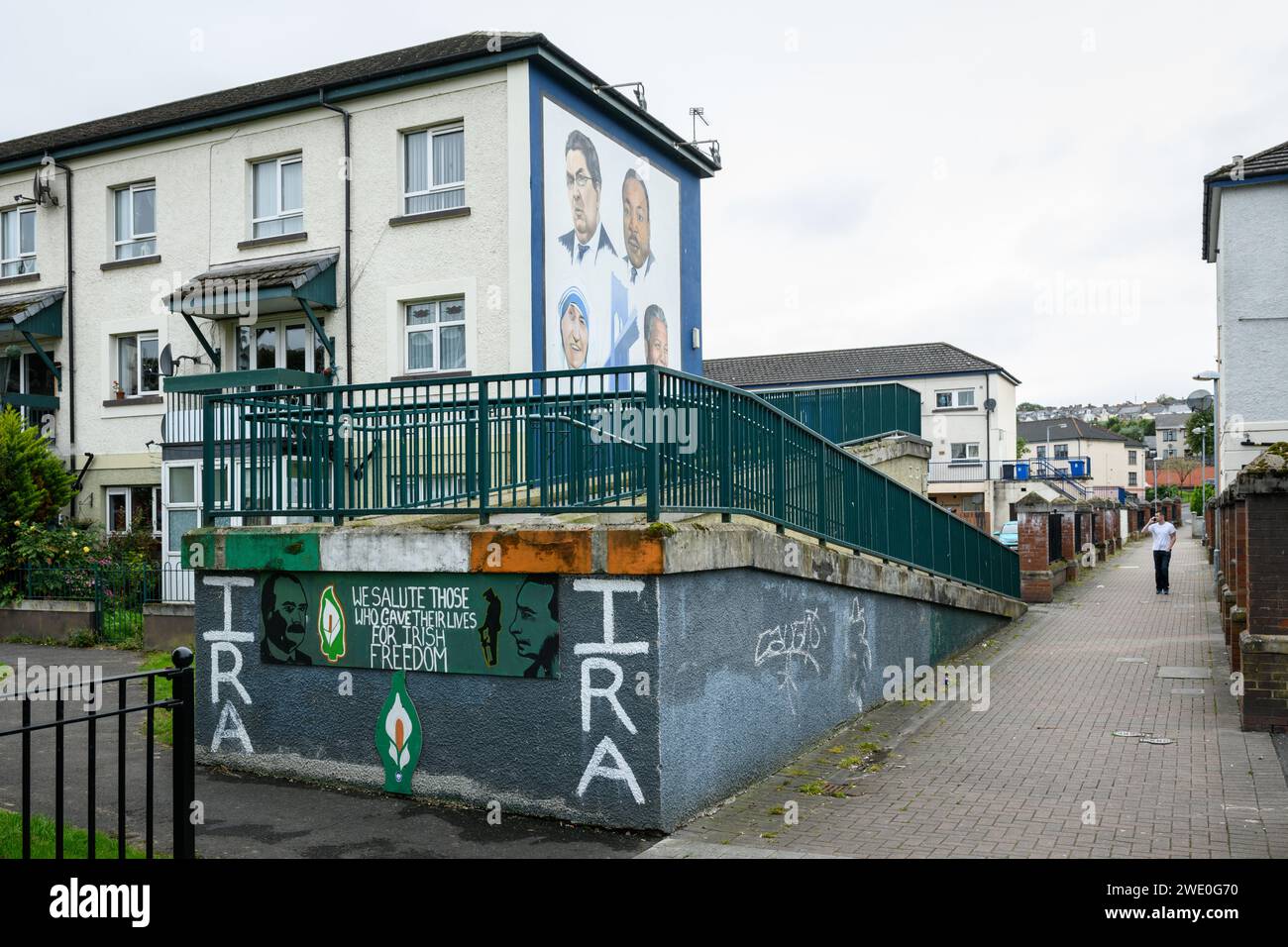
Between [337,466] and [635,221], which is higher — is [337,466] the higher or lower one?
the lower one

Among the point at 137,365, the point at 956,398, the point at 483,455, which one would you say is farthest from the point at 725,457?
the point at 956,398

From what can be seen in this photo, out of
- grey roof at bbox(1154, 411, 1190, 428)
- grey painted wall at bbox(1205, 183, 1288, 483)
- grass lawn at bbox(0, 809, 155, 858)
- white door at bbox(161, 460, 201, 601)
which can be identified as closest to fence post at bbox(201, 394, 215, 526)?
grass lawn at bbox(0, 809, 155, 858)

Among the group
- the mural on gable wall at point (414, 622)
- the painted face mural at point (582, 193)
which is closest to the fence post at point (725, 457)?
the mural on gable wall at point (414, 622)

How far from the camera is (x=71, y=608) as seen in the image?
1708cm

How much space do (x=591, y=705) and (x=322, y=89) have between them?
48.7ft

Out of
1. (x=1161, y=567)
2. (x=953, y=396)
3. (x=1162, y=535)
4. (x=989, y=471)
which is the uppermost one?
(x=953, y=396)

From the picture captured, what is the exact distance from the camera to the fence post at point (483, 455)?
7770 mm

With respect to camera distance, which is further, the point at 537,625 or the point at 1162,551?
the point at 1162,551

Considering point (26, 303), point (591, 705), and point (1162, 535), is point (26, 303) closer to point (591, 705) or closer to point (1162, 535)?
point (591, 705)

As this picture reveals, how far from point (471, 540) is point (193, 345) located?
49.2 feet

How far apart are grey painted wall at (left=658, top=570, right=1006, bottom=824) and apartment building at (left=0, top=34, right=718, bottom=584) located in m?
8.44

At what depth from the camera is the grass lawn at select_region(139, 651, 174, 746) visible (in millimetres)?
9781

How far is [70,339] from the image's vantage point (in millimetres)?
21906
